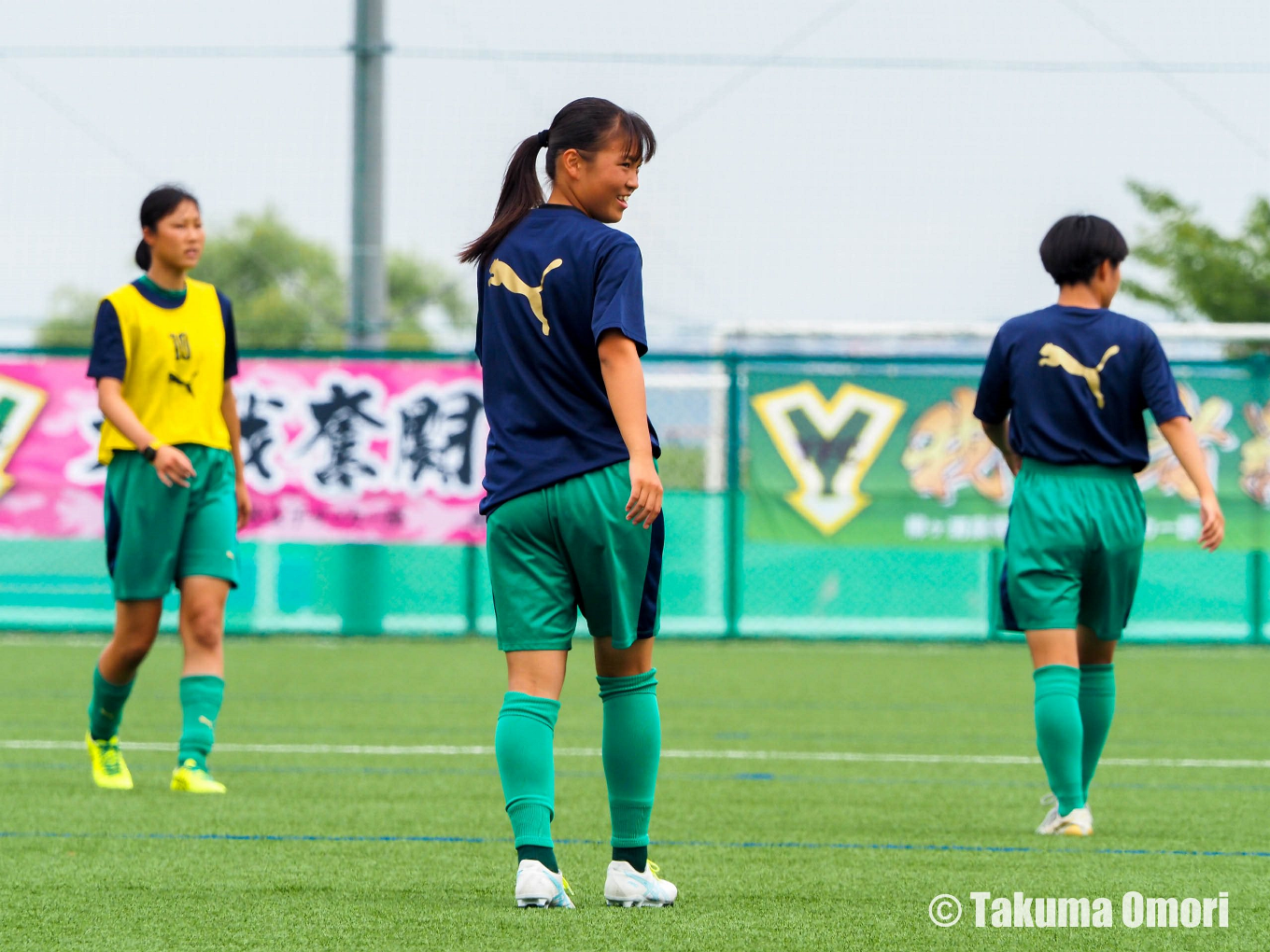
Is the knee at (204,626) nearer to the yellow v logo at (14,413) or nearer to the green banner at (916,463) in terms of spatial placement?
the green banner at (916,463)

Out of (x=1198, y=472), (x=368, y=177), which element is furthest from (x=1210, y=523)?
(x=368, y=177)

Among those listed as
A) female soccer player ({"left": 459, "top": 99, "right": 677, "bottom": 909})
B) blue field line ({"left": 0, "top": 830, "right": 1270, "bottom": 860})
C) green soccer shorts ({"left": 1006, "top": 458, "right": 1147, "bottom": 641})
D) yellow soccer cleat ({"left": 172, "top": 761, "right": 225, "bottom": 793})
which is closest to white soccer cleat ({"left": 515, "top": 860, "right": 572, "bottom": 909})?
female soccer player ({"left": 459, "top": 99, "right": 677, "bottom": 909})

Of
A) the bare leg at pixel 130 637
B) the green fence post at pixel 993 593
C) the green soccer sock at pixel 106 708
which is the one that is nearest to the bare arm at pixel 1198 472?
the bare leg at pixel 130 637

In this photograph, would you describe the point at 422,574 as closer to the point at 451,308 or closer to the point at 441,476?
the point at 441,476

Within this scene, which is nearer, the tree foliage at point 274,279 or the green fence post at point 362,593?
the green fence post at point 362,593

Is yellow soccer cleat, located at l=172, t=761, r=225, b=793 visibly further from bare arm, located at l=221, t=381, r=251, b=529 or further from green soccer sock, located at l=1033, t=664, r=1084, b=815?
green soccer sock, located at l=1033, t=664, r=1084, b=815

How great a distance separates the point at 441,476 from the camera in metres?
12.0

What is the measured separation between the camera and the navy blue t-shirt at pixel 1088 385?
485 centimetres

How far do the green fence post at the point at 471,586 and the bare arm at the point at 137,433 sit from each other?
687 centimetres

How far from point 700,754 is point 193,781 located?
1.95m

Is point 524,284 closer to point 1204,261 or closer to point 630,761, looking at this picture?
point 630,761

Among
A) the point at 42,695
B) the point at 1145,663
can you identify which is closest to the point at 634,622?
the point at 42,695

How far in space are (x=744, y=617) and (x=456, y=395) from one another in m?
2.45

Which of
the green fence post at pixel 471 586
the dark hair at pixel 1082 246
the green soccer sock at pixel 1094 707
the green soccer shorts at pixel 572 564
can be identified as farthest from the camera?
the green fence post at pixel 471 586
